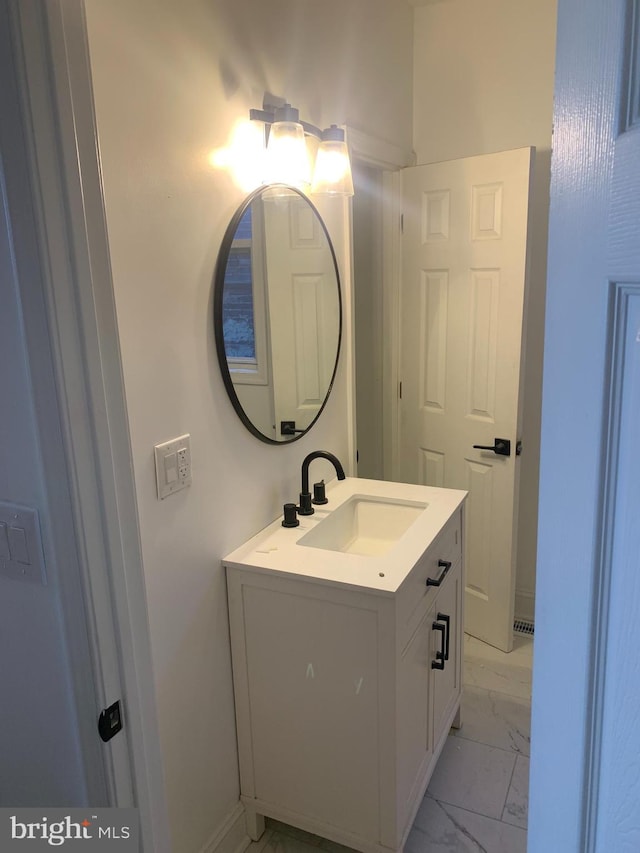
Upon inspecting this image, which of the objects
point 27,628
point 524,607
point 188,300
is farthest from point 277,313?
point 524,607

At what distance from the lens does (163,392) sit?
4.66ft

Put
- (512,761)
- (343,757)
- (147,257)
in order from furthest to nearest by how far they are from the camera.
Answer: (512,761), (343,757), (147,257)

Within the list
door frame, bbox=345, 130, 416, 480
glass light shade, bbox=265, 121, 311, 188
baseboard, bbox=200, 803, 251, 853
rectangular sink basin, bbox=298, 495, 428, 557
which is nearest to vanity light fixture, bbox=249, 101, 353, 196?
glass light shade, bbox=265, 121, 311, 188

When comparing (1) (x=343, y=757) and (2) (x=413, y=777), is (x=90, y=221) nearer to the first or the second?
(1) (x=343, y=757)

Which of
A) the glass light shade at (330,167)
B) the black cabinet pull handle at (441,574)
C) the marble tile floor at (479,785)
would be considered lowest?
the marble tile floor at (479,785)

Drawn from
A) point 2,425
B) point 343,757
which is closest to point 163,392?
point 2,425

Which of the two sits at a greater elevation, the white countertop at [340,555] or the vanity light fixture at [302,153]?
the vanity light fixture at [302,153]

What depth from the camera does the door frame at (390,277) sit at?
254 cm

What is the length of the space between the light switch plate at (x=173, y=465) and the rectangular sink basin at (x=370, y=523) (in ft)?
2.01

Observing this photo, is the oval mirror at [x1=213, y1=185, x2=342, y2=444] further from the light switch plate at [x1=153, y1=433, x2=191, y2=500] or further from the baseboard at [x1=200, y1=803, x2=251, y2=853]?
the baseboard at [x1=200, y1=803, x2=251, y2=853]

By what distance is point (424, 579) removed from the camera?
1722 mm

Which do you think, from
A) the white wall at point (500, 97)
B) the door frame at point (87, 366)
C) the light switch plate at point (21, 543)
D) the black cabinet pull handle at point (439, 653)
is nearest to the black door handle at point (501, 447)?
the white wall at point (500, 97)

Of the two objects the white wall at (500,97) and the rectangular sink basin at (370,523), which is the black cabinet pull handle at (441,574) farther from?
the white wall at (500,97)

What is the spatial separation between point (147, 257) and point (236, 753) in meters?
1.34
